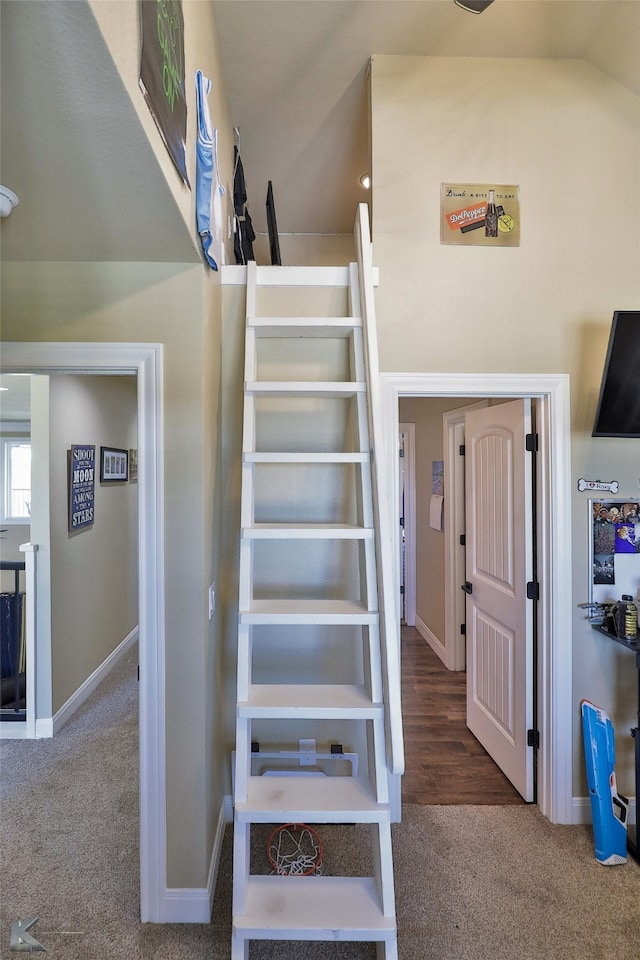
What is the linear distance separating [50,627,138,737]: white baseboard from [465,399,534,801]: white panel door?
260 cm

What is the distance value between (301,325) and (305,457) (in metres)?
0.55

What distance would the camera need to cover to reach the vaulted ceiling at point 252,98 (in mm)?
838

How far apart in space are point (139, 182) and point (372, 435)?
96 cm

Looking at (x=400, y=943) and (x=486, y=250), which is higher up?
(x=486, y=250)

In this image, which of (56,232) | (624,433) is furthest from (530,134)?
(56,232)

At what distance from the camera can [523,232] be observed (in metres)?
2.20

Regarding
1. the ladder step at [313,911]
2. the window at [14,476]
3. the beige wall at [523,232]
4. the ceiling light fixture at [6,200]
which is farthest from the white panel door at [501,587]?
the window at [14,476]

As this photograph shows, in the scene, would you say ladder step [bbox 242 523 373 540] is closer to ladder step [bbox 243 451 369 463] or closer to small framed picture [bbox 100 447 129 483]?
ladder step [bbox 243 451 369 463]

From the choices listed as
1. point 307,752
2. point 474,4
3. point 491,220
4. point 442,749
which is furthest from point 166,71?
point 442,749

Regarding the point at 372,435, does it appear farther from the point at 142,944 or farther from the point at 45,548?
the point at 45,548

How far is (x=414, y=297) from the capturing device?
7.15 ft

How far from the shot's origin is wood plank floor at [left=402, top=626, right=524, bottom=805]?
2.46 m

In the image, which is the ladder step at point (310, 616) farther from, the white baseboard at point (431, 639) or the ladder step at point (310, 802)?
the white baseboard at point (431, 639)

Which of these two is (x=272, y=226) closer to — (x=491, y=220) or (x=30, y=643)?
(x=491, y=220)
